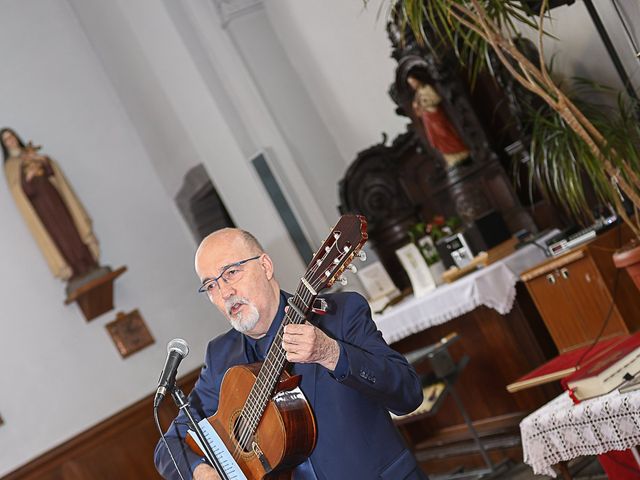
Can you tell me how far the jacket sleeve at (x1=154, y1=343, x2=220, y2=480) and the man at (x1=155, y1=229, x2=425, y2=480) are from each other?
0.14 m

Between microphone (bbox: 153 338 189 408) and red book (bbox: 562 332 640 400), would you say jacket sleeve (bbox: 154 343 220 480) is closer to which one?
microphone (bbox: 153 338 189 408)

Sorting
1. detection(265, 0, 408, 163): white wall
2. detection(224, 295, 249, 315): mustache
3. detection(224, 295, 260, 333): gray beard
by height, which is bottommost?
detection(224, 295, 260, 333): gray beard

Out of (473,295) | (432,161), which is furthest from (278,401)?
(432,161)

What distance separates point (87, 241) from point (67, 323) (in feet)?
2.67

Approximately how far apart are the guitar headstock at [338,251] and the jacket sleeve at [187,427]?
0.66 m

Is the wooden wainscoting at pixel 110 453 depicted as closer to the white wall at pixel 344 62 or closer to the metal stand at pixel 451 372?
the white wall at pixel 344 62

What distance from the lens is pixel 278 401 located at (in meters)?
2.54

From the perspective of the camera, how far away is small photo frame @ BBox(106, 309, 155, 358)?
359 inches

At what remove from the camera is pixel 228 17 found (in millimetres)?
8086

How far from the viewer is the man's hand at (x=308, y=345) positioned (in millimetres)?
2299

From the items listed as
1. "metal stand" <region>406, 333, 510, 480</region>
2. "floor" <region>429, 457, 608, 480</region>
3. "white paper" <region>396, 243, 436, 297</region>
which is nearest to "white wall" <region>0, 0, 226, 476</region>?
"white paper" <region>396, 243, 436, 297</region>

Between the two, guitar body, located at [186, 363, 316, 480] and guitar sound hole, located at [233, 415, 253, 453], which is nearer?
guitar body, located at [186, 363, 316, 480]

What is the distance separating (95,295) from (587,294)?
17.6 feet

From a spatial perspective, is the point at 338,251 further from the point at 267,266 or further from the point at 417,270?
the point at 417,270
